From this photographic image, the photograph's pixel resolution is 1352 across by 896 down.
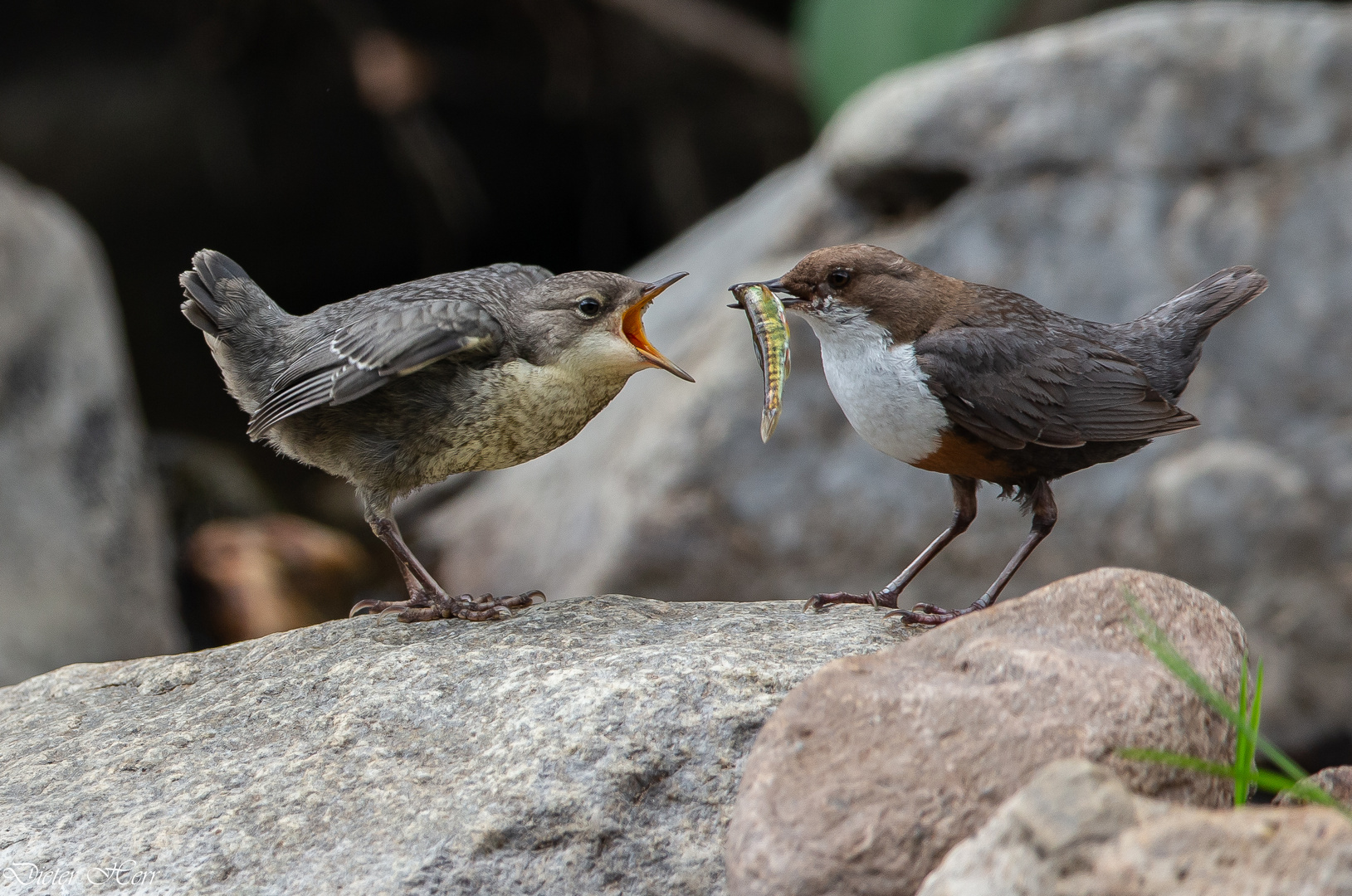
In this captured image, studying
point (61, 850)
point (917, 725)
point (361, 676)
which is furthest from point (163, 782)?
point (917, 725)

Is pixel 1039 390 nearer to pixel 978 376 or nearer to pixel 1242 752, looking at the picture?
pixel 978 376

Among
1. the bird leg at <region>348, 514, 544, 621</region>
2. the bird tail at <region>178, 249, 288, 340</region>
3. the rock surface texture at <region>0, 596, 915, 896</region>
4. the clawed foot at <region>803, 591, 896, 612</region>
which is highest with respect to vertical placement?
the bird tail at <region>178, 249, 288, 340</region>

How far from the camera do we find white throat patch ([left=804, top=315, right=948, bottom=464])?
3.23 meters

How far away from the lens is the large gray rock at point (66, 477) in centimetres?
588

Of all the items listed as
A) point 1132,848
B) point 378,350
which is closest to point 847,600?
point 378,350

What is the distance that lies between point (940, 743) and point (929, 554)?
137 centimetres

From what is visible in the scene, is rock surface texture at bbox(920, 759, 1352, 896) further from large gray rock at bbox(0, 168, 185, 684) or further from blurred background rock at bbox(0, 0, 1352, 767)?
large gray rock at bbox(0, 168, 185, 684)

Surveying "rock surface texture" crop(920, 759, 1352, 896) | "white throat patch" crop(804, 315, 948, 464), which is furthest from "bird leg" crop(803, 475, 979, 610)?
"rock surface texture" crop(920, 759, 1352, 896)

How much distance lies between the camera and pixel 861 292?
3363 millimetres

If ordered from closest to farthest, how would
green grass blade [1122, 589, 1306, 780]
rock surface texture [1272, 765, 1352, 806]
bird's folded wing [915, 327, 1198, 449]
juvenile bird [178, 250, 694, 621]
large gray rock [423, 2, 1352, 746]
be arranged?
green grass blade [1122, 589, 1306, 780]
rock surface texture [1272, 765, 1352, 806]
bird's folded wing [915, 327, 1198, 449]
juvenile bird [178, 250, 694, 621]
large gray rock [423, 2, 1352, 746]

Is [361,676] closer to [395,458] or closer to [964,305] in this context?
[395,458]

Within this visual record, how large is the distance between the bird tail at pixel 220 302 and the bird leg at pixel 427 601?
0.73 metres

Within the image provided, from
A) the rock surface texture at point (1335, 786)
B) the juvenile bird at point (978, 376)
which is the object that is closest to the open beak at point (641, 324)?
the juvenile bird at point (978, 376)

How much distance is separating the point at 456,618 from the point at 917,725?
172 centimetres
